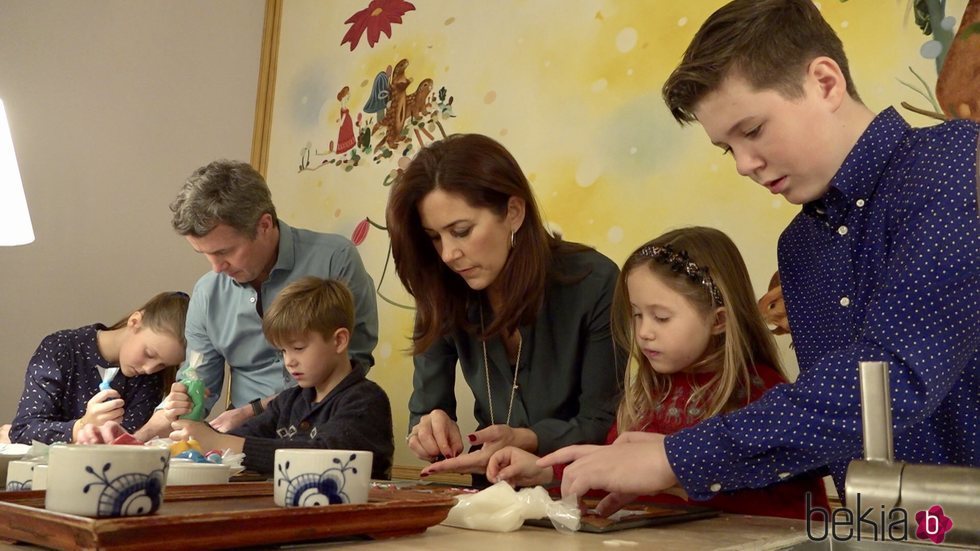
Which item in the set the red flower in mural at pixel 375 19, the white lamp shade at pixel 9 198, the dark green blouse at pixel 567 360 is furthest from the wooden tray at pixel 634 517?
the red flower in mural at pixel 375 19

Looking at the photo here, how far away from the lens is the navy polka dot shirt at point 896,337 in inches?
35.9

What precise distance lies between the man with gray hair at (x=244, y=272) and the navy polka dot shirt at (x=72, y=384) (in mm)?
250

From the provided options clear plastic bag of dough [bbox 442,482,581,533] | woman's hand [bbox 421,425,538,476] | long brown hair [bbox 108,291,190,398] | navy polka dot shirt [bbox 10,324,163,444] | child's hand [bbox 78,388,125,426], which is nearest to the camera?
clear plastic bag of dough [bbox 442,482,581,533]

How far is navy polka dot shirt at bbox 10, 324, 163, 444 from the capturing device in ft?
8.30

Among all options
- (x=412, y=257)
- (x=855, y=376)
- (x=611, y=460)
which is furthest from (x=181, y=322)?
(x=855, y=376)

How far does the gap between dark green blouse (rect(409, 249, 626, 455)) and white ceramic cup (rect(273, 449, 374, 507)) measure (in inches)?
33.2

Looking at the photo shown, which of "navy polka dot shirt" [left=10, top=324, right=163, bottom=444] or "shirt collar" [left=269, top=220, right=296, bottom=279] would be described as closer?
"shirt collar" [left=269, top=220, right=296, bottom=279]

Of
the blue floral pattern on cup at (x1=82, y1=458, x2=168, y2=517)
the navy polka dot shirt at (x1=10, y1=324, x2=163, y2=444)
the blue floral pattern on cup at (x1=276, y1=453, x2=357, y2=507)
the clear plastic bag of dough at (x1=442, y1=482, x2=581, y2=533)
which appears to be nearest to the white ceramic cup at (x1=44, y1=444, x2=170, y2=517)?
the blue floral pattern on cup at (x1=82, y1=458, x2=168, y2=517)

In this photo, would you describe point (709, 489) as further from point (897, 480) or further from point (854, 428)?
point (897, 480)

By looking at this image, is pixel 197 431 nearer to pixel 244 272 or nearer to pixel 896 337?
pixel 244 272

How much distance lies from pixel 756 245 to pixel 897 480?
163cm

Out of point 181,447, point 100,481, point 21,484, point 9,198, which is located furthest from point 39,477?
point 9,198

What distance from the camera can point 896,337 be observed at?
3.03 ft

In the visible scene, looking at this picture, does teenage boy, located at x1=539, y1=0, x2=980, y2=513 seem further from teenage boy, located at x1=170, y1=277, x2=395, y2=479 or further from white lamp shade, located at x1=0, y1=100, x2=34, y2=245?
white lamp shade, located at x1=0, y1=100, x2=34, y2=245
